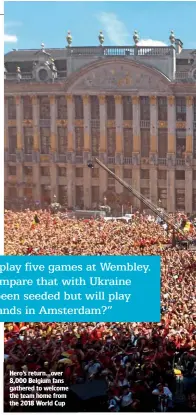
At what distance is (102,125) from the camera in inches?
1058

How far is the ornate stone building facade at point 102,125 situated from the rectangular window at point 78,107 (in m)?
0.04

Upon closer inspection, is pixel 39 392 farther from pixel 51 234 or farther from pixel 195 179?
pixel 195 179

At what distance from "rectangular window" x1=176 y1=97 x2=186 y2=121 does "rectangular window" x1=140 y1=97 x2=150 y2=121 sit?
126 centimetres

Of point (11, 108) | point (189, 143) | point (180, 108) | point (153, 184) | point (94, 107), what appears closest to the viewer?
point (11, 108)

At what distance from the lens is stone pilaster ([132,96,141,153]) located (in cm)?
2734

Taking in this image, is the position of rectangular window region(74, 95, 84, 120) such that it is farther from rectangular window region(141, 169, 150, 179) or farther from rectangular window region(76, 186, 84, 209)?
rectangular window region(141, 169, 150, 179)

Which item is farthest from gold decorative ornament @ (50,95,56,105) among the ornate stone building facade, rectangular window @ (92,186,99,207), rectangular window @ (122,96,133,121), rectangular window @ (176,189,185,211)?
rectangular window @ (176,189,185,211)

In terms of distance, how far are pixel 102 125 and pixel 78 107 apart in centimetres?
207

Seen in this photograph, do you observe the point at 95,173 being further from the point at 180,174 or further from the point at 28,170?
the point at 180,174

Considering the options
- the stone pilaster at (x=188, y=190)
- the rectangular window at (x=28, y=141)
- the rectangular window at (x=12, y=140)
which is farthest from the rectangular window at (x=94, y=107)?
the stone pilaster at (x=188, y=190)

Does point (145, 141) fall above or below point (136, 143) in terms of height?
below

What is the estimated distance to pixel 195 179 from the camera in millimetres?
27781

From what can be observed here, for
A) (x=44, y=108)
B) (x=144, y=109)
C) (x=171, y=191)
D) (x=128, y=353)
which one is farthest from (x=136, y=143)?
(x=128, y=353)

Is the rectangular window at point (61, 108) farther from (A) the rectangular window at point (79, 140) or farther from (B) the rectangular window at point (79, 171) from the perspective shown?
(B) the rectangular window at point (79, 171)
